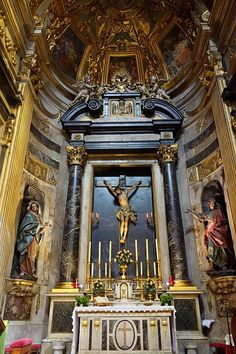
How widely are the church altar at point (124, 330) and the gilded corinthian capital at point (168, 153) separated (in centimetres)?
459

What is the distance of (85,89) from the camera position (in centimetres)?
1059

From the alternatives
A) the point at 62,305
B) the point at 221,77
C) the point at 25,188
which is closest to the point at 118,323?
the point at 62,305

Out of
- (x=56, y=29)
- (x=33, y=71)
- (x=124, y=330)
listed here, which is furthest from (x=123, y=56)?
(x=124, y=330)

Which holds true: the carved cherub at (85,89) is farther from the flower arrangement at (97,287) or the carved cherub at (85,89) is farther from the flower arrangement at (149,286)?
the flower arrangement at (149,286)

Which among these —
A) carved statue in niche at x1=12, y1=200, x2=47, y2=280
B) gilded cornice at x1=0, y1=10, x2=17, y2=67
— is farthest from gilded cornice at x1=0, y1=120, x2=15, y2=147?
carved statue in niche at x1=12, y1=200, x2=47, y2=280

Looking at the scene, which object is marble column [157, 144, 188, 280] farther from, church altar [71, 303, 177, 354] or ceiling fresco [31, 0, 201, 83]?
ceiling fresco [31, 0, 201, 83]

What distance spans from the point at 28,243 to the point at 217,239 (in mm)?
4641

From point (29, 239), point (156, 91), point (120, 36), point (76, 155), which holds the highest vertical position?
point (120, 36)

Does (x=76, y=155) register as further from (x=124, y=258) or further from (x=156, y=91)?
(x=156, y=91)

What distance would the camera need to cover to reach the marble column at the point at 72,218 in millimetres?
7711

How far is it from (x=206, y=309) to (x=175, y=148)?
4.65 m

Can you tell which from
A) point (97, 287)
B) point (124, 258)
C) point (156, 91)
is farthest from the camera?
point (156, 91)

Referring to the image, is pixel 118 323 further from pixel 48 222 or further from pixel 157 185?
pixel 157 185

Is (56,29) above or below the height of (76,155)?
above
